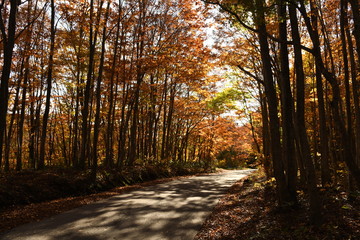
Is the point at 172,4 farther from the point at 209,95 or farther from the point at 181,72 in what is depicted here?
the point at 209,95

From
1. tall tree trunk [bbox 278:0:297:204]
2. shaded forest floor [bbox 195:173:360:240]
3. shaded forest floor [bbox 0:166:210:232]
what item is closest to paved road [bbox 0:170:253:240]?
shaded forest floor [bbox 195:173:360:240]

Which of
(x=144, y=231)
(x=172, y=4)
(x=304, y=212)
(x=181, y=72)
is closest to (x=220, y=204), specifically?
(x=304, y=212)

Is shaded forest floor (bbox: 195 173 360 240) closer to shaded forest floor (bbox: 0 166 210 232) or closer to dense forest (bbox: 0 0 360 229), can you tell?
dense forest (bbox: 0 0 360 229)

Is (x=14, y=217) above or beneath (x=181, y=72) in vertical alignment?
beneath

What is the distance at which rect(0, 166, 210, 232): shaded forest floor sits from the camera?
715cm

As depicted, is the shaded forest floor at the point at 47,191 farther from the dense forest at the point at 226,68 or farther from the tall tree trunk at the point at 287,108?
the tall tree trunk at the point at 287,108

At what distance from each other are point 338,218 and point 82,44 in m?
15.9

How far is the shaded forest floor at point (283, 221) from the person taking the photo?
4.87 meters

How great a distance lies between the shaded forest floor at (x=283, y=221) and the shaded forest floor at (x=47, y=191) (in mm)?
4733

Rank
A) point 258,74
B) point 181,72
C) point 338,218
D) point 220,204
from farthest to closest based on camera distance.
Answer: point 181,72, point 258,74, point 220,204, point 338,218

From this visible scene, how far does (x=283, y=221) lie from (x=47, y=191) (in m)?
8.27

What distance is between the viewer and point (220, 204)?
9.26 meters

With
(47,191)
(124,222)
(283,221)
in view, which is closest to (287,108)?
(283,221)

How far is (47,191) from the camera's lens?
9.40m
